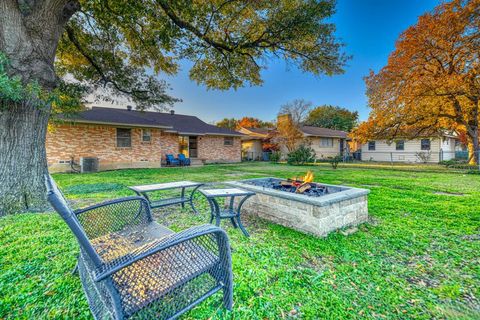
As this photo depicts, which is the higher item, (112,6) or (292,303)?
(112,6)

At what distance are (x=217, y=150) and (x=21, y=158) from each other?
626 inches

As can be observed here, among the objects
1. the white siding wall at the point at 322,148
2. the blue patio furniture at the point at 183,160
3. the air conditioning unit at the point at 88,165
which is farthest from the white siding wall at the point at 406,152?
the air conditioning unit at the point at 88,165

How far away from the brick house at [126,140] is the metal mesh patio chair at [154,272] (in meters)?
10.0

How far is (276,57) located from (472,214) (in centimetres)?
703

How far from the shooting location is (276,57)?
318 inches

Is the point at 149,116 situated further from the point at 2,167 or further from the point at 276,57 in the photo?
the point at 2,167

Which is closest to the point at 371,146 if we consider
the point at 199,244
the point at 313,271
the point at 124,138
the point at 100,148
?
the point at 124,138

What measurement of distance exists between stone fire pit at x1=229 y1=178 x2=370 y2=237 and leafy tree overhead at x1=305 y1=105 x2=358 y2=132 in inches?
1413

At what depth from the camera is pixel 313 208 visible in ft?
10.9

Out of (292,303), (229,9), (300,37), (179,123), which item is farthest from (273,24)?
(179,123)

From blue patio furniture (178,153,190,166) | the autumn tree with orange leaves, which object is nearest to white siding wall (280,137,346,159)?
the autumn tree with orange leaves

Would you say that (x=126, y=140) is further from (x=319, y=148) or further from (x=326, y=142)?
(x=326, y=142)

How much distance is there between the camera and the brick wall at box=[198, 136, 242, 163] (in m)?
19.4

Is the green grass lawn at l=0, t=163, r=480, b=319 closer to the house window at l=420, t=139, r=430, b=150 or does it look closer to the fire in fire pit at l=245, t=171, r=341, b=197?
the fire in fire pit at l=245, t=171, r=341, b=197
